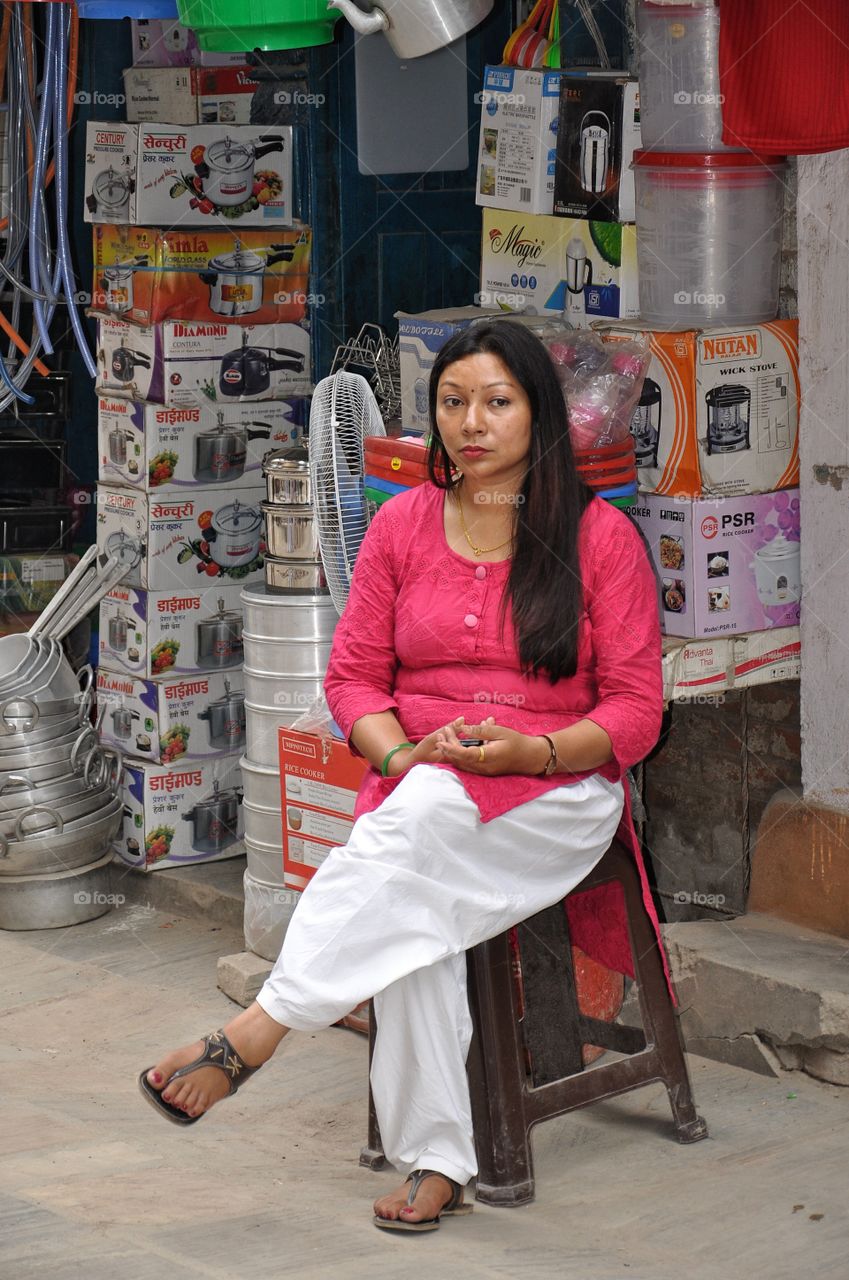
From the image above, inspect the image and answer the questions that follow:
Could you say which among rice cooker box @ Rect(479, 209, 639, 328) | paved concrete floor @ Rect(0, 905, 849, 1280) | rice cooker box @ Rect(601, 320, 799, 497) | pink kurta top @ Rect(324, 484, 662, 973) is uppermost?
rice cooker box @ Rect(479, 209, 639, 328)

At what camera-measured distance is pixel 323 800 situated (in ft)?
13.8

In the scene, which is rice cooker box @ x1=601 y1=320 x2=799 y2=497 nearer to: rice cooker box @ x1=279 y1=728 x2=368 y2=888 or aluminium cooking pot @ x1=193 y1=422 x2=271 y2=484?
rice cooker box @ x1=279 y1=728 x2=368 y2=888

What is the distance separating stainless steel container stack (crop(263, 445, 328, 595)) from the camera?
4352 millimetres

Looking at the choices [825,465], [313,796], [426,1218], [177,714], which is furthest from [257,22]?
[426,1218]

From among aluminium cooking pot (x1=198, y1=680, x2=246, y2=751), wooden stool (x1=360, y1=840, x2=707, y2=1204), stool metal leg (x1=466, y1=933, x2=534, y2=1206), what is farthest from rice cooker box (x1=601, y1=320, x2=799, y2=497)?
aluminium cooking pot (x1=198, y1=680, x2=246, y2=751)

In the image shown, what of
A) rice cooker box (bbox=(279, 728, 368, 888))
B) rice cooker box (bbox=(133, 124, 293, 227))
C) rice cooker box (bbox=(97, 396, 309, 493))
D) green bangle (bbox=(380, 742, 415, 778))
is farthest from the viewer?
rice cooker box (bbox=(97, 396, 309, 493))

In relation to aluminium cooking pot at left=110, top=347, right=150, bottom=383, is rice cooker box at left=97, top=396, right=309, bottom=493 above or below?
below

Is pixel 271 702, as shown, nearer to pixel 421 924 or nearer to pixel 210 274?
pixel 210 274

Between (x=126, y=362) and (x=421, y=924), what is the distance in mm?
2422

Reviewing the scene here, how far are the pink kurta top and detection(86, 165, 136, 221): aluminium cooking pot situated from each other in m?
1.88

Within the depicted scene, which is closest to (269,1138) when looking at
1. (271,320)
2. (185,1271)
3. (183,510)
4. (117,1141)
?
(117,1141)

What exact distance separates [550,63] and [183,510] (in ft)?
5.11

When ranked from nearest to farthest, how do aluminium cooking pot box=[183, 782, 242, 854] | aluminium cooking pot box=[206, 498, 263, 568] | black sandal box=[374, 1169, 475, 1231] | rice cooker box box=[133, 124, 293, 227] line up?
black sandal box=[374, 1169, 475, 1231], rice cooker box box=[133, 124, 293, 227], aluminium cooking pot box=[206, 498, 263, 568], aluminium cooking pot box=[183, 782, 242, 854]

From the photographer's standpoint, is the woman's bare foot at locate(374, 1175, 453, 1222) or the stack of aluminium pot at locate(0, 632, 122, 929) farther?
the stack of aluminium pot at locate(0, 632, 122, 929)
